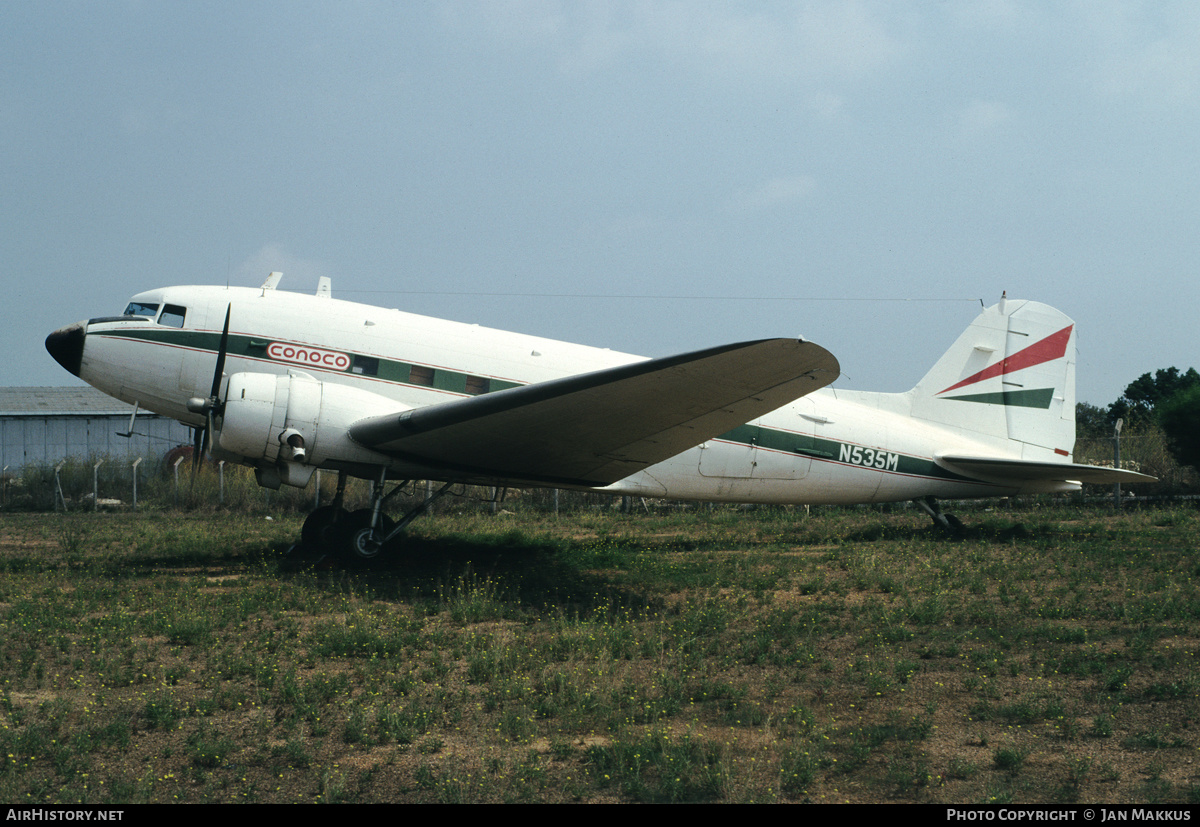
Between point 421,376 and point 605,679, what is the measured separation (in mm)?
6274

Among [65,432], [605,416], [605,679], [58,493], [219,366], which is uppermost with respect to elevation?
[219,366]

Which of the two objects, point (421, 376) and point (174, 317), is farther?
point (421, 376)

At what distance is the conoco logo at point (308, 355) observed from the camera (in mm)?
10625

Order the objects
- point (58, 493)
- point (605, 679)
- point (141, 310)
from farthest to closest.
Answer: point (58, 493) → point (141, 310) → point (605, 679)

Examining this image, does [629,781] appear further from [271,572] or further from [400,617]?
[271,572]

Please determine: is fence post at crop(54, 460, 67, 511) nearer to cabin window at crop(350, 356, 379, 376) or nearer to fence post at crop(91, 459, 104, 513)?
fence post at crop(91, 459, 104, 513)

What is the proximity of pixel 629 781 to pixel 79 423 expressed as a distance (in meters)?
35.9

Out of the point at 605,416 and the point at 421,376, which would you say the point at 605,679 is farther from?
the point at 421,376

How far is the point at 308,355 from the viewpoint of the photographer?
1066 centimetres

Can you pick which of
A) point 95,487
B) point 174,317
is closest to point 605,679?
point 174,317

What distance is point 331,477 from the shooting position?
22.6 m

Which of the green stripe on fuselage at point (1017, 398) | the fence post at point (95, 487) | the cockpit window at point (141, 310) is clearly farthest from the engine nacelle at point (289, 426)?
the fence post at point (95, 487)
